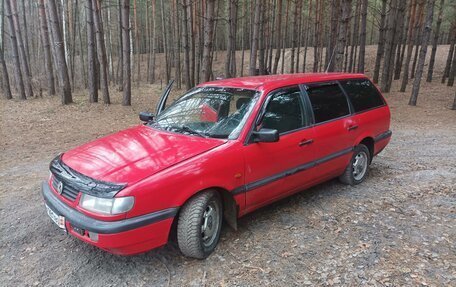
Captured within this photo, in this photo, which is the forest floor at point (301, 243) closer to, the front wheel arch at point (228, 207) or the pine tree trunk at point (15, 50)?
the front wheel arch at point (228, 207)

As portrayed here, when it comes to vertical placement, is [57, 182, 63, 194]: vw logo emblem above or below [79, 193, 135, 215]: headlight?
below

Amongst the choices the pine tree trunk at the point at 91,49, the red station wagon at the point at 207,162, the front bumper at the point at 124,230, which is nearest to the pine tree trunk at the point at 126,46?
the pine tree trunk at the point at 91,49

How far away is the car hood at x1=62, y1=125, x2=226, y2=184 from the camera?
9.22 feet

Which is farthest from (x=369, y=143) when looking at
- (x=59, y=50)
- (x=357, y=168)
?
(x=59, y=50)

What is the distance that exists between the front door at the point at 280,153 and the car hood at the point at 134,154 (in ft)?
1.59

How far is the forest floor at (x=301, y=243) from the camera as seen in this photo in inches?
115

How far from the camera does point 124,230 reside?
103 inches

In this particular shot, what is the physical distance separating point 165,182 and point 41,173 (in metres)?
3.76

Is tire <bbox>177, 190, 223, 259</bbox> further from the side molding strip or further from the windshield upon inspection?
the windshield

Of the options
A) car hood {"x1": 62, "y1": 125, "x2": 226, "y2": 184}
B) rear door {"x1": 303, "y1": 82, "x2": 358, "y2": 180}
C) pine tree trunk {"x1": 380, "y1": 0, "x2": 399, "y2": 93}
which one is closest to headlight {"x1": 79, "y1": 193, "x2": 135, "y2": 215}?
car hood {"x1": 62, "y1": 125, "x2": 226, "y2": 184}

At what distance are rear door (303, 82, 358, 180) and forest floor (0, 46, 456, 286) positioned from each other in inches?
18.7

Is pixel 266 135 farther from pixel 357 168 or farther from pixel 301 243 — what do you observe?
pixel 357 168

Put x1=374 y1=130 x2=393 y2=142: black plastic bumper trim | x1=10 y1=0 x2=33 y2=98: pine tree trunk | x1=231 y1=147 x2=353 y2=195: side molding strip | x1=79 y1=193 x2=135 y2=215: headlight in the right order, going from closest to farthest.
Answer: x1=79 y1=193 x2=135 y2=215: headlight → x1=231 y1=147 x2=353 y2=195: side molding strip → x1=374 y1=130 x2=393 y2=142: black plastic bumper trim → x1=10 y1=0 x2=33 y2=98: pine tree trunk

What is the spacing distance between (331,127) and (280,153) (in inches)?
40.4
